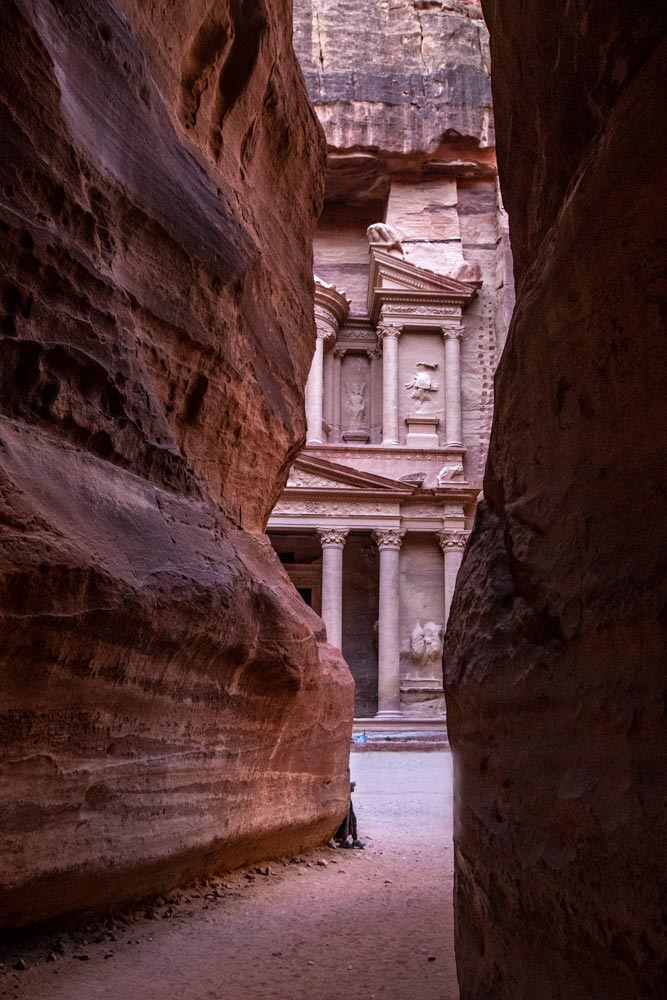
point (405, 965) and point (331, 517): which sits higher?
point (331, 517)

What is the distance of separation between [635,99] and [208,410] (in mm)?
3053

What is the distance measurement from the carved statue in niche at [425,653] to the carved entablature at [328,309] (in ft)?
30.6

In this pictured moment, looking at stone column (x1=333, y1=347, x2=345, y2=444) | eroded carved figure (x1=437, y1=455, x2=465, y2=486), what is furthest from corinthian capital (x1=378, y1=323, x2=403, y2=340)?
eroded carved figure (x1=437, y1=455, x2=465, y2=486)

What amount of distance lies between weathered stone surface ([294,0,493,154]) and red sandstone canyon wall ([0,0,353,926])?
23908 mm

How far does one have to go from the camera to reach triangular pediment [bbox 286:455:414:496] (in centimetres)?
2262

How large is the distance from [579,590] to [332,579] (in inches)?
798

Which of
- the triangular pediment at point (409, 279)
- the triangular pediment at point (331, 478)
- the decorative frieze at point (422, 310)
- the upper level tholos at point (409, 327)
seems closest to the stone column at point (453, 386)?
the upper level tholos at point (409, 327)

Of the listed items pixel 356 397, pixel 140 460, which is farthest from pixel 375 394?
pixel 140 460

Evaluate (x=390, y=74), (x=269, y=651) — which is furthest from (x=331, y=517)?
(x=269, y=651)

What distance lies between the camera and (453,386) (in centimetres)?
2570

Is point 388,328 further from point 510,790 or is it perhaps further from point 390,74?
point 510,790

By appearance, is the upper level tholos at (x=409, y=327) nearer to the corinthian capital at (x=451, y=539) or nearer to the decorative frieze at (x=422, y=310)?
the decorative frieze at (x=422, y=310)

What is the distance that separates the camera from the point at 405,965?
3775mm

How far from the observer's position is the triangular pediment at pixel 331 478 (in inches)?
891
